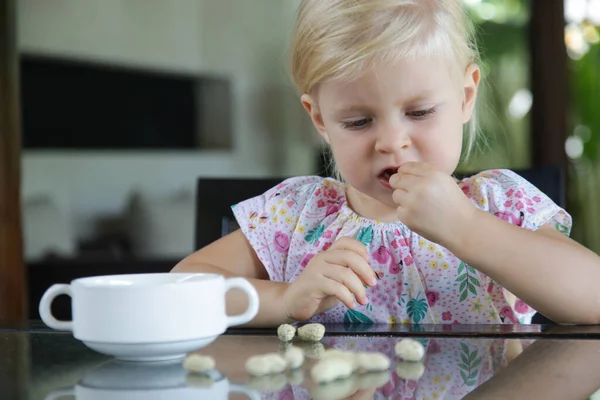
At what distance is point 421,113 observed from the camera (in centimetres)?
107

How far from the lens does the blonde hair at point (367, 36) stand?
105 centimetres

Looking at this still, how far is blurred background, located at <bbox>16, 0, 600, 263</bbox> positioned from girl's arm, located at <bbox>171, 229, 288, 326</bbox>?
2926 millimetres

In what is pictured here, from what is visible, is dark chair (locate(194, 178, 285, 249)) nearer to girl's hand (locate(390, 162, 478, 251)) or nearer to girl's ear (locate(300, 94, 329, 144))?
girl's ear (locate(300, 94, 329, 144))

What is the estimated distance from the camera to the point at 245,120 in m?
5.79

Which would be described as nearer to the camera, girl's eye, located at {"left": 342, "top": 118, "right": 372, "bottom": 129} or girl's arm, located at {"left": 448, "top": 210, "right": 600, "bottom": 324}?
girl's arm, located at {"left": 448, "top": 210, "right": 600, "bottom": 324}

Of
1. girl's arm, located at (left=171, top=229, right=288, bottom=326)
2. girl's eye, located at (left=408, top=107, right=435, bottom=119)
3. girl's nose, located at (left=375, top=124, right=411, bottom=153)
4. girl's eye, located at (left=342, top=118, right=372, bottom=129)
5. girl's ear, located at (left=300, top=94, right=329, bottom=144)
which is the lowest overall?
girl's arm, located at (left=171, top=229, right=288, bottom=326)

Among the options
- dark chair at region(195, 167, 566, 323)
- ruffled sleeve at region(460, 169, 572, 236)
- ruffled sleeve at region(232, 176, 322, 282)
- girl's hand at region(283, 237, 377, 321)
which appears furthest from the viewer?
dark chair at region(195, 167, 566, 323)

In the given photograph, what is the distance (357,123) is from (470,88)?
0.21m

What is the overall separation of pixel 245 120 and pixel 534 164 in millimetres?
1974

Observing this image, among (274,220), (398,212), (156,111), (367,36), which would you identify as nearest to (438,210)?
(398,212)

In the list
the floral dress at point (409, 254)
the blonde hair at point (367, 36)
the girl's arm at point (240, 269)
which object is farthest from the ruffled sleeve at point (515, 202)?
the girl's arm at point (240, 269)

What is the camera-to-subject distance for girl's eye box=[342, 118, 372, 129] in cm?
108

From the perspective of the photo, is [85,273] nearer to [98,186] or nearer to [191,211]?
[98,186]

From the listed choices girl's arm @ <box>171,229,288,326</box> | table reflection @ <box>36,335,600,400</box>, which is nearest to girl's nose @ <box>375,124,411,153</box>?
girl's arm @ <box>171,229,288,326</box>
